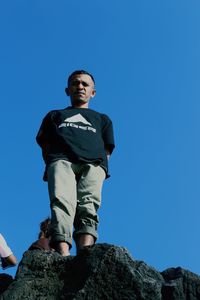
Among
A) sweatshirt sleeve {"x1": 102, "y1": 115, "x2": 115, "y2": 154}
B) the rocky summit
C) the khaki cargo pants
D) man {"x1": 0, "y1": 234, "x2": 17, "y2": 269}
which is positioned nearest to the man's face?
sweatshirt sleeve {"x1": 102, "y1": 115, "x2": 115, "y2": 154}

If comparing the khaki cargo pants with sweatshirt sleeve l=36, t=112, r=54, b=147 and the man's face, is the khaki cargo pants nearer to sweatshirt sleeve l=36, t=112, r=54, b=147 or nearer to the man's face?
sweatshirt sleeve l=36, t=112, r=54, b=147

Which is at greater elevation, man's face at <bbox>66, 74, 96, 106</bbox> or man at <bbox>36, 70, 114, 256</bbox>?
man's face at <bbox>66, 74, 96, 106</bbox>

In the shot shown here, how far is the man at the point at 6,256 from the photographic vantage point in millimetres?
4871

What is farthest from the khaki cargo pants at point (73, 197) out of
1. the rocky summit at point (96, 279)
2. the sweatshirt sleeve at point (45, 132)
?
the rocky summit at point (96, 279)

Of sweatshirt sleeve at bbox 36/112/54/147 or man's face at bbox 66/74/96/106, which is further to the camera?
man's face at bbox 66/74/96/106

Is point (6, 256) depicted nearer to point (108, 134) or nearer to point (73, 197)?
point (73, 197)

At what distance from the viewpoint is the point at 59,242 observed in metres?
4.31

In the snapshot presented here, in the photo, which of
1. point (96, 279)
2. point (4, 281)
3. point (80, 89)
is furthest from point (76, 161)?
point (96, 279)

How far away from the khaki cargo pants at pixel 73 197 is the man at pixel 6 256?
0.66 metres

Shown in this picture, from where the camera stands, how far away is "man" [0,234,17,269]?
487cm

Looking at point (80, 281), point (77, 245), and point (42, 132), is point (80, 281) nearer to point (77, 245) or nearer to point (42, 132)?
point (77, 245)

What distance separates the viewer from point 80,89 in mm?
5609

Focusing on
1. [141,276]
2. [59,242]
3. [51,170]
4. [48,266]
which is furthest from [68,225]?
[141,276]

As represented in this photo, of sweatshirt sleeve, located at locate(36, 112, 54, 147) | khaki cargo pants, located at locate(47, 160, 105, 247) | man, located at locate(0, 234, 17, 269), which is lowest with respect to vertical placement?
man, located at locate(0, 234, 17, 269)
